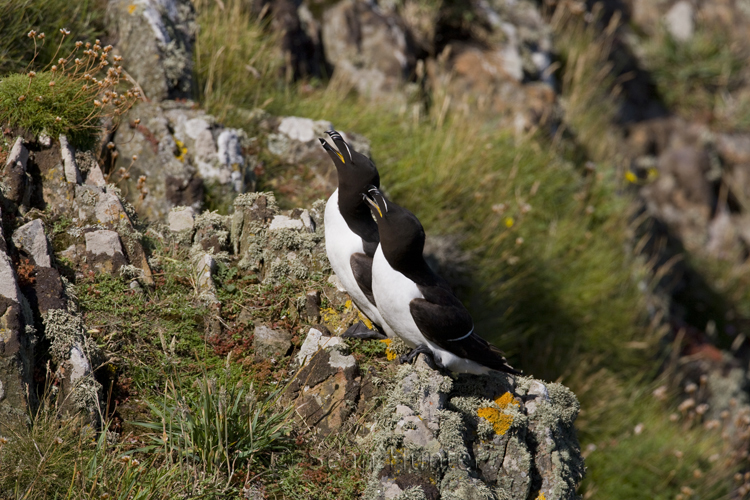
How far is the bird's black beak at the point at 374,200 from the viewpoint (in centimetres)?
382

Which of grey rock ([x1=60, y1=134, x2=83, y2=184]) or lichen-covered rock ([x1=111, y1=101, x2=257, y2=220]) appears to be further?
lichen-covered rock ([x1=111, y1=101, x2=257, y2=220])

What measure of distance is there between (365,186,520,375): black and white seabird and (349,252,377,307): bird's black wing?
14 cm

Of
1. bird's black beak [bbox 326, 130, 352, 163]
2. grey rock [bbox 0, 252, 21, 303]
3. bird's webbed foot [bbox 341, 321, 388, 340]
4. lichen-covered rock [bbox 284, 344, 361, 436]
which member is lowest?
lichen-covered rock [bbox 284, 344, 361, 436]

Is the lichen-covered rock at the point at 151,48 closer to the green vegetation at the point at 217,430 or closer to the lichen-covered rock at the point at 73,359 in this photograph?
the lichen-covered rock at the point at 73,359

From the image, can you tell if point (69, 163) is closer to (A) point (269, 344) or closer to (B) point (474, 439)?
(A) point (269, 344)

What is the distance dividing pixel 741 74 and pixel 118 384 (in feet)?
46.3

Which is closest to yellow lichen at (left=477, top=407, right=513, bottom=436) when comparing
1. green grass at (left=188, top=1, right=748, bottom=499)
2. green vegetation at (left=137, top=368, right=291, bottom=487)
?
green vegetation at (left=137, top=368, right=291, bottom=487)

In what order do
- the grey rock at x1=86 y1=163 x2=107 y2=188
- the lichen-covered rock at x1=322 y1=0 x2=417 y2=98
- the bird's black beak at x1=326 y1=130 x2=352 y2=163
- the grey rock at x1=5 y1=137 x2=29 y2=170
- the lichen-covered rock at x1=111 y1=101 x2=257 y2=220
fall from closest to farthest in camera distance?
the grey rock at x1=5 y1=137 x2=29 y2=170 → the bird's black beak at x1=326 y1=130 x2=352 y2=163 → the grey rock at x1=86 y1=163 x2=107 y2=188 → the lichen-covered rock at x1=111 y1=101 x2=257 y2=220 → the lichen-covered rock at x1=322 y1=0 x2=417 y2=98

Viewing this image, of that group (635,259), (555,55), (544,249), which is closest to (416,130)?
(544,249)

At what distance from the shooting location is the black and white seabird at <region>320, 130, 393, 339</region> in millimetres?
4000

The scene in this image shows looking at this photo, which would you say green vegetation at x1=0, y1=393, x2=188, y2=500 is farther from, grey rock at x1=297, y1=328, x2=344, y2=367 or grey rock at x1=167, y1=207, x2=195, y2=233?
grey rock at x1=167, y1=207, x2=195, y2=233

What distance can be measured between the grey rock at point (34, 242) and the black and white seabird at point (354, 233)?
1.74 meters

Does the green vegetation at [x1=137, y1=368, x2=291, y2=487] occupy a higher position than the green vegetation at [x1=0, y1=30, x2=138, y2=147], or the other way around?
the green vegetation at [x1=0, y1=30, x2=138, y2=147]

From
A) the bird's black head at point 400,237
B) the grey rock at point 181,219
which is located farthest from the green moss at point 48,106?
the bird's black head at point 400,237
